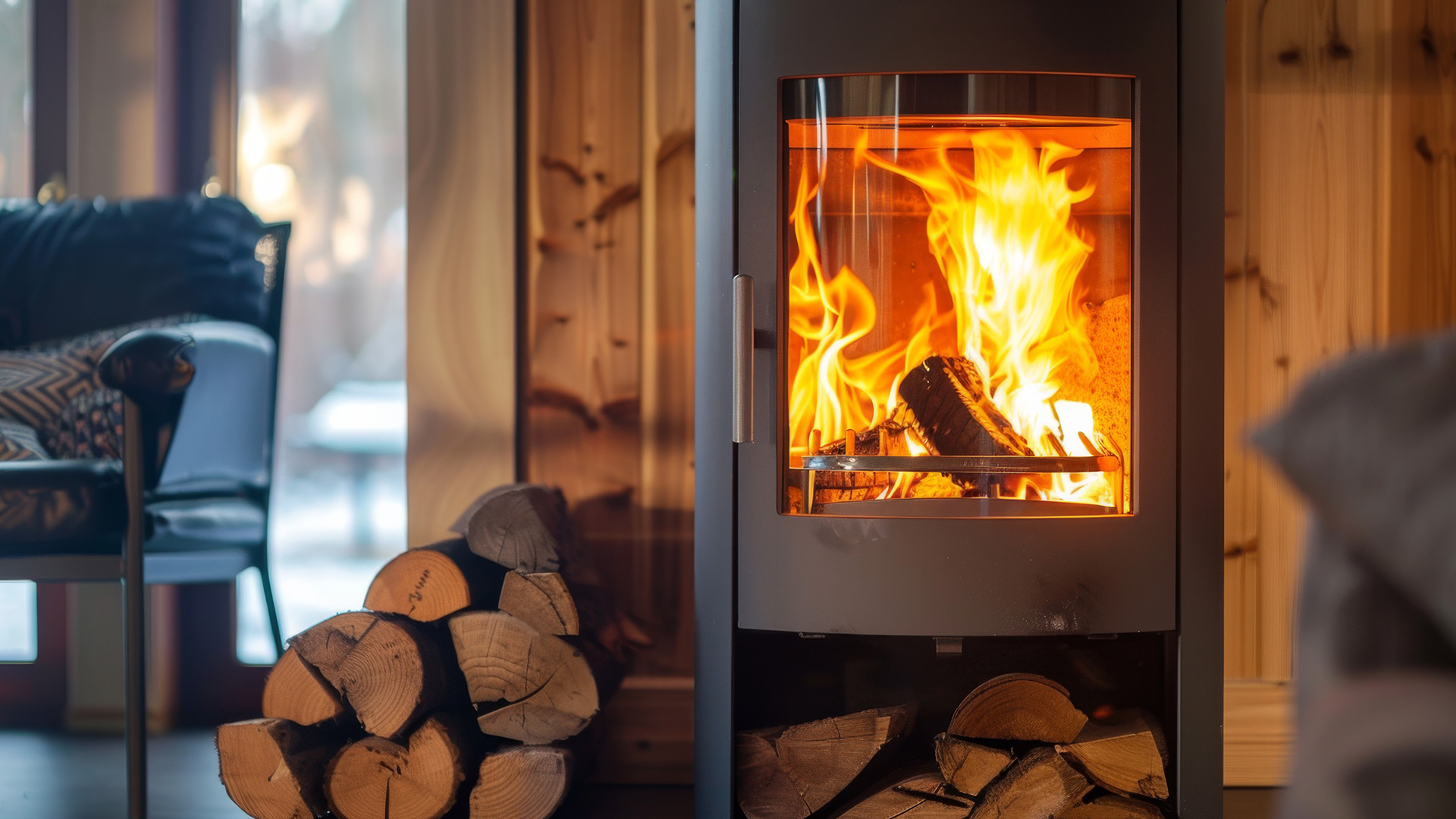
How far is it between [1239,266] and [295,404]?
1609 millimetres

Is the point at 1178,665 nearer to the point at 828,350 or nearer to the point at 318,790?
the point at 828,350

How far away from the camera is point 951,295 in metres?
1.28

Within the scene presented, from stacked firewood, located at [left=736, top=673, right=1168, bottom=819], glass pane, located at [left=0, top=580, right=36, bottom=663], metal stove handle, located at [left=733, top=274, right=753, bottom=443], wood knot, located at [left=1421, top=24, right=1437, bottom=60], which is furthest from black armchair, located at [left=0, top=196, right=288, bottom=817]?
wood knot, located at [left=1421, top=24, right=1437, bottom=60]

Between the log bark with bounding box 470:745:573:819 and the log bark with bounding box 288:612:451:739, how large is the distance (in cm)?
12

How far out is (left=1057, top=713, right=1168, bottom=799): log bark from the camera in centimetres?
126

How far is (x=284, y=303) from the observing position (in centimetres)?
179

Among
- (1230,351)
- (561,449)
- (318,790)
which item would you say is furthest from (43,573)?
(1230,351)

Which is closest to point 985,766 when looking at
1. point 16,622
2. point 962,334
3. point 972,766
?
point 972,766

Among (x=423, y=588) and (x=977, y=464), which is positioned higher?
(x=977, y=464)

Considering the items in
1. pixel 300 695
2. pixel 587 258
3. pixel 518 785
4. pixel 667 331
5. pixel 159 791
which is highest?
pixel 587 258

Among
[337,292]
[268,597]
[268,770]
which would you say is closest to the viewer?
[268,770]

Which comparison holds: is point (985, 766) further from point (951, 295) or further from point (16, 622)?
point (16, 622)

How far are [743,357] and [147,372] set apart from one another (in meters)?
0.72

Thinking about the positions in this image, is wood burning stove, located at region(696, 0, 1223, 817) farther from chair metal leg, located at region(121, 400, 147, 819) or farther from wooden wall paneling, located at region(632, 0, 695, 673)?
chair metal leg, located at region(121, 400, 147, 819)
